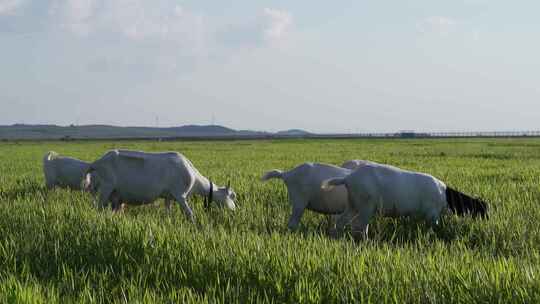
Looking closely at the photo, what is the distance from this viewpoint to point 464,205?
7.95 metres

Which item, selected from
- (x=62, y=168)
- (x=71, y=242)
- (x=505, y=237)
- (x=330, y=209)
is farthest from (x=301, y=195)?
(x=62, y=168)

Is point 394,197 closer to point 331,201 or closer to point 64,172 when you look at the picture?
point 331,201

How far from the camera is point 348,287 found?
440 cm

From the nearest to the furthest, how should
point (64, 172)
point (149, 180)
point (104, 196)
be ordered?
point (149, 180)
point (104, 196)
point (64, 172)

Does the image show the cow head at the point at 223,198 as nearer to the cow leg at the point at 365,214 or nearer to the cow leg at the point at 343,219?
the cow leg at the point at 343,219

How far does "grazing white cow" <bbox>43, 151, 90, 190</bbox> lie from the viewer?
474 inches

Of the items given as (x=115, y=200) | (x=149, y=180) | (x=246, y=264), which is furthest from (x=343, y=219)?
(x=115, y=200)

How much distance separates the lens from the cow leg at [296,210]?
26.1ft

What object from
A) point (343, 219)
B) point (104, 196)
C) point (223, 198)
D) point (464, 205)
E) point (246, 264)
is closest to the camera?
point (246, 264)

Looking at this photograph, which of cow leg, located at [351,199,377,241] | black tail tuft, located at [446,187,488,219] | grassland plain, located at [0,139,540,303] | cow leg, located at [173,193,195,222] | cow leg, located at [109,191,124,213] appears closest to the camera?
grassland plain, located at [0,139,540,303]

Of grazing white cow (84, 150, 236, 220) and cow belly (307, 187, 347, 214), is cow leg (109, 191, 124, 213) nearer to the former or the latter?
grazing white cow (84, 150, 236, 220)

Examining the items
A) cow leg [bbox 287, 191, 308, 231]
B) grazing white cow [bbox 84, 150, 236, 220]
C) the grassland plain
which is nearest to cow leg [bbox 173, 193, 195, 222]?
grazing white cow [bbox 84, 150, 236, 220]

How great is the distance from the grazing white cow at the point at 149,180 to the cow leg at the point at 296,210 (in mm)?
1447

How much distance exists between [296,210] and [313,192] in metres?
0.35
